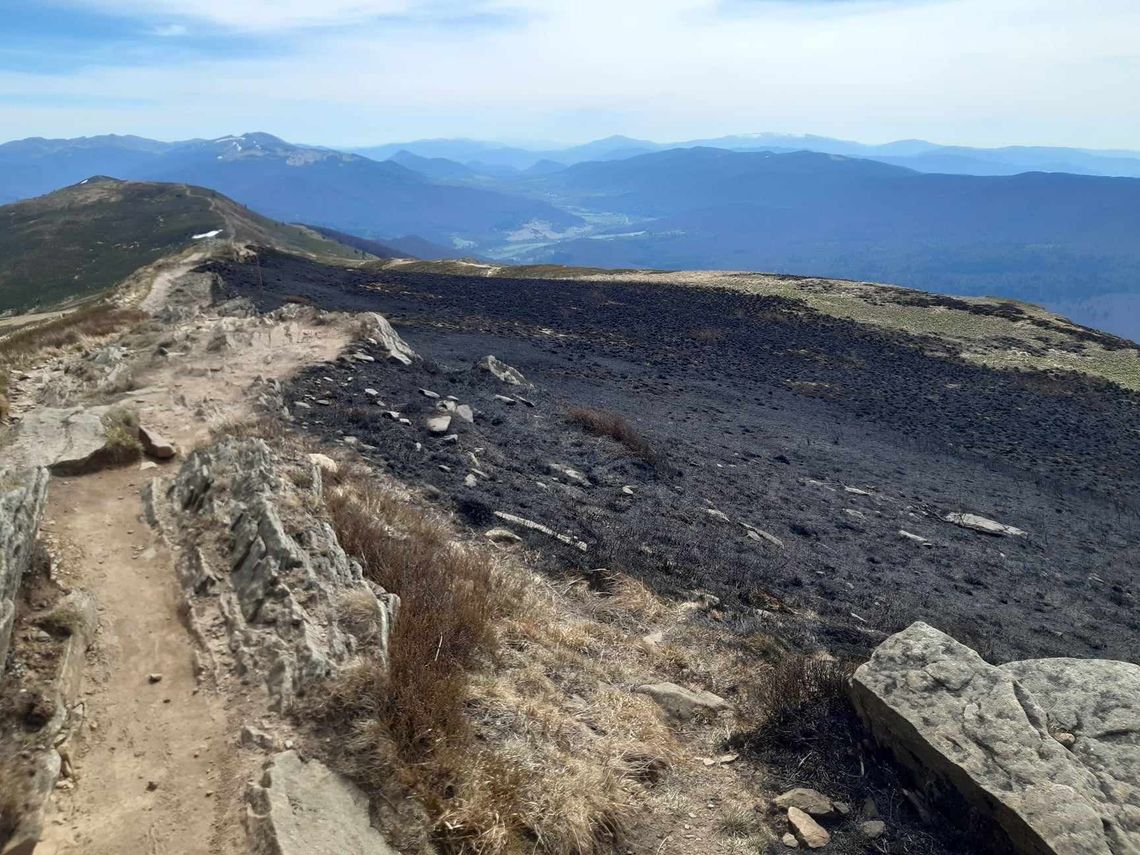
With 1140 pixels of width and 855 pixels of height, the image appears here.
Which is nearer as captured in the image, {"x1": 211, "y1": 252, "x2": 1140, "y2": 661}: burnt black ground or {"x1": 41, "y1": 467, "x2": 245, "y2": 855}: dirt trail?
{"x1": 41, "y1": 467, "x2": 245, "y2": 855}: dirt trail

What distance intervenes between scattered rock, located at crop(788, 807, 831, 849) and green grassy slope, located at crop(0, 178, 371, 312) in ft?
339

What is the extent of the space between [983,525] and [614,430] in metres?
9.03

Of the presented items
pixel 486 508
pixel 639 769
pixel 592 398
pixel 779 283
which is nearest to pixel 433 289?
pixel 592 398

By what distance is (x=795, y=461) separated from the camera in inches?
746

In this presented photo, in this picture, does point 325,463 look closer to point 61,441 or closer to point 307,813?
point 61,441

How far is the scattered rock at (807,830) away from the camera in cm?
510

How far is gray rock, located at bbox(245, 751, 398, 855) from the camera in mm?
4250

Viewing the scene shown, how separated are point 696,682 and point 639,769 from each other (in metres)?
1.93

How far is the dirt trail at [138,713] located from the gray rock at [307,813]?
0.15m

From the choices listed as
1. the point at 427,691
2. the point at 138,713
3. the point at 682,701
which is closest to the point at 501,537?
the point at 682,701

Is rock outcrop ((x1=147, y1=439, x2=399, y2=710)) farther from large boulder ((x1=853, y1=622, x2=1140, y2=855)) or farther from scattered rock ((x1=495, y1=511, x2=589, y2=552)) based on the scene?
large boulder ((x1=853, y1=622, x2=1140, y2=855))

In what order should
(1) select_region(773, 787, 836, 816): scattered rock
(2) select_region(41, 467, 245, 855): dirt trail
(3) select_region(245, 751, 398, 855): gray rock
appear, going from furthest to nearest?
(1) select_region(773, 787, 836, 816): scattered rock
(2) select_region(41, 467, 245, 855): dirt trail
(3) select_region(245, 751, 398, 855): gray rock

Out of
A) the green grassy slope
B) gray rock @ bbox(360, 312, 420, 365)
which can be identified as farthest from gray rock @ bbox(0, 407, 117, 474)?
the green grassy slope

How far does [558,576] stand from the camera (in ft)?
31.2
